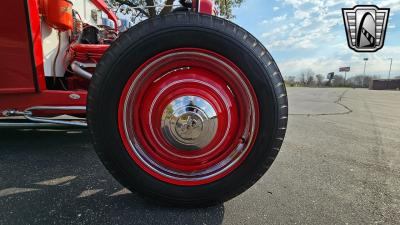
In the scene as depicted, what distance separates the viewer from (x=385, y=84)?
51.0 metres

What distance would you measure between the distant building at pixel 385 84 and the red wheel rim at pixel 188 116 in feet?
192

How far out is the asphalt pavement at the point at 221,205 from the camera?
141 centimetres

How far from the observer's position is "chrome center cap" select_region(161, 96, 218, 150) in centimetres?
145

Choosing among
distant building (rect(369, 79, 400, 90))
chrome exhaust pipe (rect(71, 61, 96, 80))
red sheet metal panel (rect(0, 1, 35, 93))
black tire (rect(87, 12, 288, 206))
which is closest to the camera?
black tire (rect(87, 12, 288, 206))

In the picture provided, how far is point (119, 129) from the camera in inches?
56.6

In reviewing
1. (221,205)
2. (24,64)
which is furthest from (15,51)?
(221,205)

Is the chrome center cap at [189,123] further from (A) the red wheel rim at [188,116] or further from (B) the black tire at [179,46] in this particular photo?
(B) the black tire at [179,46]

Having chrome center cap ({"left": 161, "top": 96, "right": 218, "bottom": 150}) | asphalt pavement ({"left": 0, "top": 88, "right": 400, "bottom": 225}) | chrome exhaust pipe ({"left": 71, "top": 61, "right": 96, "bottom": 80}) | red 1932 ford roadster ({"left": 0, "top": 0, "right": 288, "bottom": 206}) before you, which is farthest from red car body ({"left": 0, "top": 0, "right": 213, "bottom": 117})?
chrome center cap ({"left": 161, "top": 96, "right": 218, "bottom": 150})

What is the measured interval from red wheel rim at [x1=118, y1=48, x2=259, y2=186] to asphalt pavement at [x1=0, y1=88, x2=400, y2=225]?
231 mm

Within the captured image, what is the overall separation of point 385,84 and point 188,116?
2372 inches

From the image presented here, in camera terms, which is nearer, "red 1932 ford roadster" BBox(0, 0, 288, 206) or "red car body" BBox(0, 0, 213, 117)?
"red 1932 ford roadster" BBox(0, 0, 288, 206)

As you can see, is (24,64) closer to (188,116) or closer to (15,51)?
(15,51)

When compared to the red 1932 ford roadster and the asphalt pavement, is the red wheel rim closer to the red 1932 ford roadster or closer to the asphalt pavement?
the red 1932 ford roadster

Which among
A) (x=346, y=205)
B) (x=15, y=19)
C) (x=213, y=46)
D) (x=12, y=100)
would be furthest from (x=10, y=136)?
(x=346, y=205)
